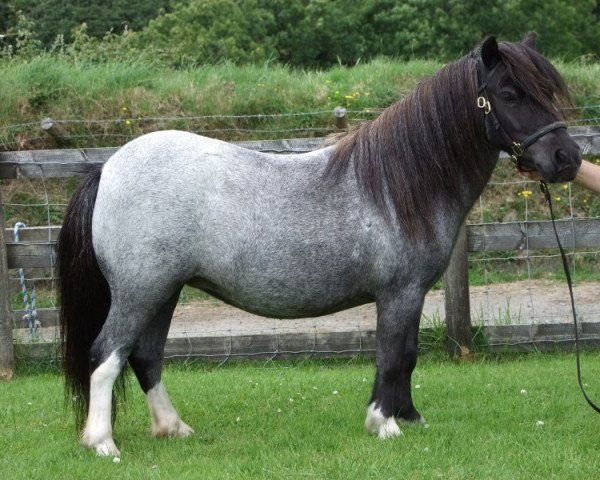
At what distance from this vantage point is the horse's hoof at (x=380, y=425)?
4.77m

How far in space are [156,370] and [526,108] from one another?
2.57 metres

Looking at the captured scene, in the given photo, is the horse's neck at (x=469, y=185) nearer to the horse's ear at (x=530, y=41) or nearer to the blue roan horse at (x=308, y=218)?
the blue roan horse at (x=308, y=218)

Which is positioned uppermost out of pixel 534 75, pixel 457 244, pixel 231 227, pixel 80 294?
pixel 534 75

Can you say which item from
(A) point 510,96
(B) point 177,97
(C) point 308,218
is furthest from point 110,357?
(B) point 177,97

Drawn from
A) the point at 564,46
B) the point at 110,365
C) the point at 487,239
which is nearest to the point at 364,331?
the point at 487,239

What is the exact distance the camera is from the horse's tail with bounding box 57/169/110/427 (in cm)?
483

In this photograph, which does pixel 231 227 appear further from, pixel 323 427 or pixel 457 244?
pixel 457 244

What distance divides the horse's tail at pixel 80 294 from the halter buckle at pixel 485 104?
7.14 feet

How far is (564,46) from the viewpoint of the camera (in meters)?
24.6

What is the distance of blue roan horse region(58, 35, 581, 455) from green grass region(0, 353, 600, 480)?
Answer: 1.03ft

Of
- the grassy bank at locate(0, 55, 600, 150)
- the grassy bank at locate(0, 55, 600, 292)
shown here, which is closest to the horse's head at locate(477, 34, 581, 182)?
the grassy bank at locate(0, 55, 600, 292)

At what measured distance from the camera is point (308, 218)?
469cm

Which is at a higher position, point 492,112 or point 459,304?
point 492,112

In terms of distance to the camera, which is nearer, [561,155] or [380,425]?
[561,155]
